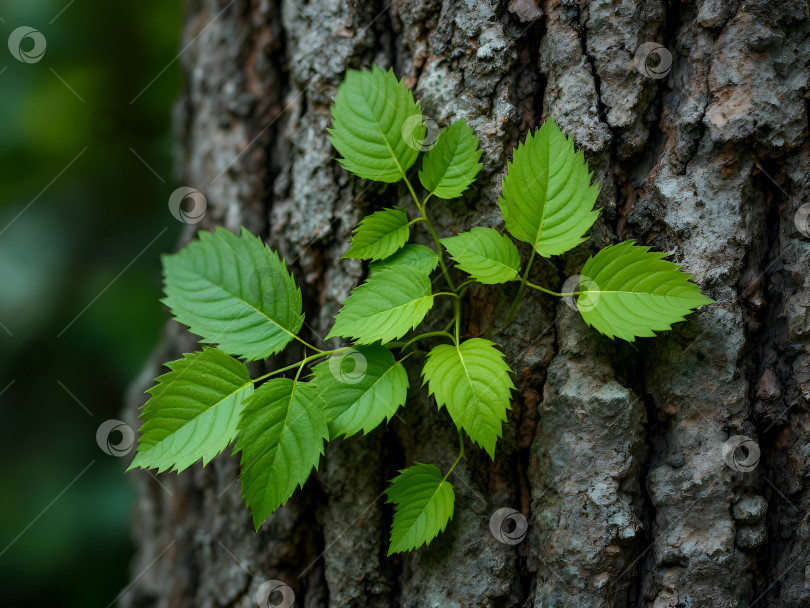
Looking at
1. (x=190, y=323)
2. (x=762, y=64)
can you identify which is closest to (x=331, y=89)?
(x=190, y=323)

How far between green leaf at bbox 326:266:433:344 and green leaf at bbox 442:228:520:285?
9 cm

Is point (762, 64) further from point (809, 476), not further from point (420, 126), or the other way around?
point (809, 476)

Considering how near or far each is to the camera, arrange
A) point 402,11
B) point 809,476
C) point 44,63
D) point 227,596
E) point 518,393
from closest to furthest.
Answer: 1. point 809,476
2. point 518,393
3. point 402,11
4. point 227,596
5. point 44,63

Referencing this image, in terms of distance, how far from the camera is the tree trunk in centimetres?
95

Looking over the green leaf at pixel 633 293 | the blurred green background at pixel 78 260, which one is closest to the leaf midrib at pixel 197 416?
the green leaf at pixel 633 293

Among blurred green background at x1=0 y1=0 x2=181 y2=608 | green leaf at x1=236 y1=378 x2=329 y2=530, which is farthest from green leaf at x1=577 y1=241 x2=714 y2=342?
blurred green background at x1=0 y1=0 x2=181 y2=608

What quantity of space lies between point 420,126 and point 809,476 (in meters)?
1.02

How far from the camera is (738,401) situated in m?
0.95

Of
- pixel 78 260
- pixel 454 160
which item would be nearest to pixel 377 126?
pixel 454 160

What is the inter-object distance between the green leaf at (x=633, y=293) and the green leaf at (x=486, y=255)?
14 centimetres

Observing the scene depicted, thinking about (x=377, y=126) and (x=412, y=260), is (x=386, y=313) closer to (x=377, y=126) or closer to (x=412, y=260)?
(x=412, y=260)

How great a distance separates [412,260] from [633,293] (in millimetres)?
434

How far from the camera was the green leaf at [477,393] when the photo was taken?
2.94 ft

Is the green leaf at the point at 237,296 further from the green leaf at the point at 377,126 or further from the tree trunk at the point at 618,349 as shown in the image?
the green leaf at the point at 377,126
